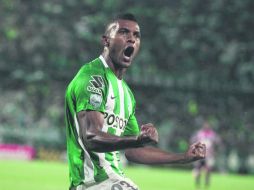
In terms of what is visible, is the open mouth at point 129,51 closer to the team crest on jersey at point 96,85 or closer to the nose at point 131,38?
the nose at point 131,38

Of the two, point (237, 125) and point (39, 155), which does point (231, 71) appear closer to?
point (237, 125)

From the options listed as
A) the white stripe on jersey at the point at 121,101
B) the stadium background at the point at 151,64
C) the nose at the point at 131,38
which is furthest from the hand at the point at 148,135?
the stadium background at the point at 151,64

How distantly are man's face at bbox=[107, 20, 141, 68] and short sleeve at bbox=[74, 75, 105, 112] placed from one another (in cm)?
29

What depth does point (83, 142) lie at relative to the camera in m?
4.49

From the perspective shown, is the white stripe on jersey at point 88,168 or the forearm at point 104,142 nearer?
the forearm at point 104,142

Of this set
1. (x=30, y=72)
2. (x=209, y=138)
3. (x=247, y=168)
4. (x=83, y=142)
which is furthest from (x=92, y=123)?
(x=30, y=72)

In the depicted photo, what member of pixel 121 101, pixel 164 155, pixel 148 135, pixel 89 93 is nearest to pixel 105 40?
pixel 121 101

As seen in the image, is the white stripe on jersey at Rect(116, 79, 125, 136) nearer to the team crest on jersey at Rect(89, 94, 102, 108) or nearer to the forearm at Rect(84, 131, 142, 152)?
the team crest on jersey at Rect(89, 94, 102, 108)

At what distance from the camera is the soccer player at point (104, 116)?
14.5 ft

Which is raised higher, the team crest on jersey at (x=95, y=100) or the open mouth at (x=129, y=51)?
the open mouth at (x=129, y=51)

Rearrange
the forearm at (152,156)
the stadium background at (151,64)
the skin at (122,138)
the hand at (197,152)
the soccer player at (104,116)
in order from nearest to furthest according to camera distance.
Result: the skin at (122,138)
the soccer player at (104,116)
the hand at (197,152)
the forearm at (152,156)
the stadium background at (151,64)

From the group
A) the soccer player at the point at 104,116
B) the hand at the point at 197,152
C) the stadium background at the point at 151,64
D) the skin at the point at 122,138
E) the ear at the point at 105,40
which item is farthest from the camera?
the stadium background at the point at 151,64

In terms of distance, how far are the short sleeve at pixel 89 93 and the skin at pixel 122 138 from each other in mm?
44

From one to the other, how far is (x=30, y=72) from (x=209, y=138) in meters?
16.5
